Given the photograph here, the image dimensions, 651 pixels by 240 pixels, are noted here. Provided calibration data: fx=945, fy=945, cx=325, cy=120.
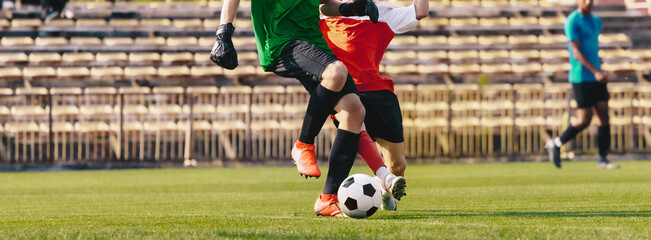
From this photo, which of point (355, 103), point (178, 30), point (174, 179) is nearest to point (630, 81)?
point (178, 30)

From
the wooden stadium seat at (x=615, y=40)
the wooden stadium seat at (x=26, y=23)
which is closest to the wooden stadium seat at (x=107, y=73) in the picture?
the wooden stadium seat at (x=26, y=23)

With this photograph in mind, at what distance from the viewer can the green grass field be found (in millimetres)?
3953

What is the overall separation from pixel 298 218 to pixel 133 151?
10922 millimetres

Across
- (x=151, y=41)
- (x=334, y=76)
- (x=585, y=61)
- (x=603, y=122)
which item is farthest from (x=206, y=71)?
(x=334, y=76)

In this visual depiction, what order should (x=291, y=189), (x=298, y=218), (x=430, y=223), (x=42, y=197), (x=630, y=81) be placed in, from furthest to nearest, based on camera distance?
(x=630, y=81), (x=291, y=189), (x=42, y=197), (x=298, y=218), (x=430, y=223)

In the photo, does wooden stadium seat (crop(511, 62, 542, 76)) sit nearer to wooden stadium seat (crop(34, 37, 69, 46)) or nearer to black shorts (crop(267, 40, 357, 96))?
wooden stadium seat (crop(34, 37, 69, 46))

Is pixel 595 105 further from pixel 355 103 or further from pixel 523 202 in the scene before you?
pixel 355 103

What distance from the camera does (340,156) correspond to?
5.00 metres

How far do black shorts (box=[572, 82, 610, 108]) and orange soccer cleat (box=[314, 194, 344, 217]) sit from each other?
6323 mm

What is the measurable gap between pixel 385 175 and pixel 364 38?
2.82 feet

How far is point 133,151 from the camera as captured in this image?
1534 centimetres

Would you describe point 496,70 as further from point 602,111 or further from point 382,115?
point 382,115

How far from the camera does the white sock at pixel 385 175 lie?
5.24 metres

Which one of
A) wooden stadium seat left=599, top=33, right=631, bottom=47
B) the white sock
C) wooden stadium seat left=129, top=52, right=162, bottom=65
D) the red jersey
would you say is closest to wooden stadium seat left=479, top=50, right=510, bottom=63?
wooden stadium seat left=599, top=33, right=631, bottom=47
